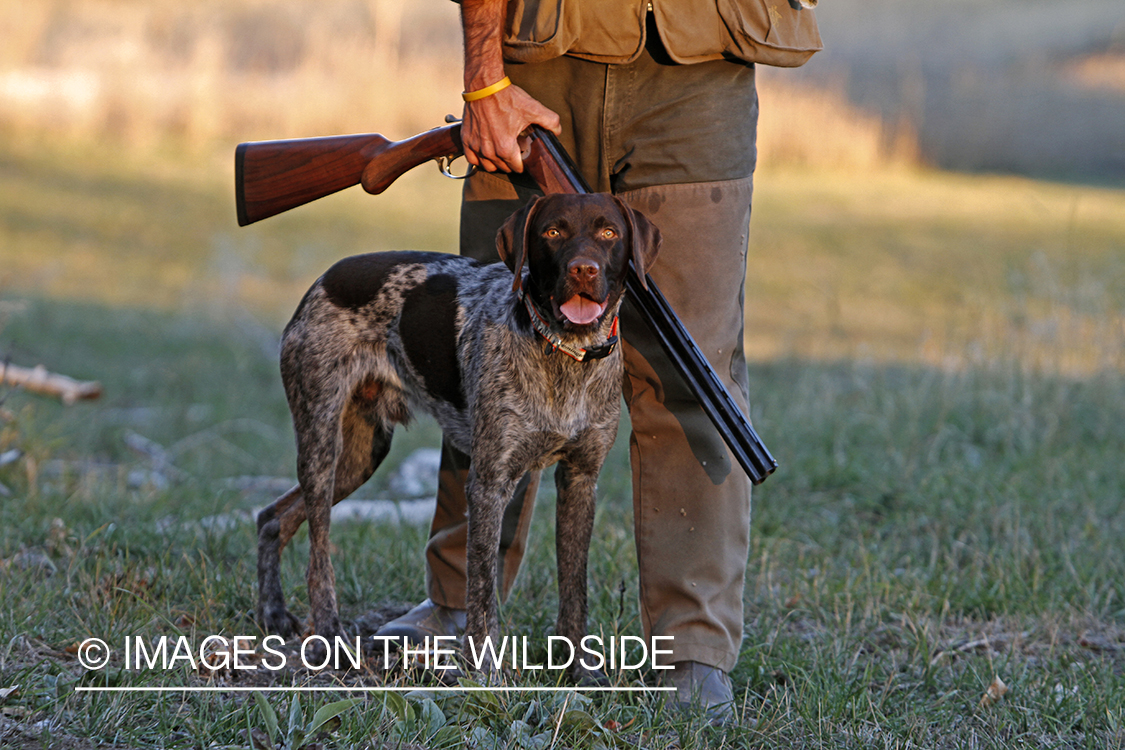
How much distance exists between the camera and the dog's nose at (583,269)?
3.13 m

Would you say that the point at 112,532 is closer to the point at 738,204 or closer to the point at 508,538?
the point at 508,538

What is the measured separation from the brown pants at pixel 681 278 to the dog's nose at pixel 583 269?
39 centimetres

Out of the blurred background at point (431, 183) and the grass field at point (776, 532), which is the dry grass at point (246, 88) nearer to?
the blurred background at point (431, 183)

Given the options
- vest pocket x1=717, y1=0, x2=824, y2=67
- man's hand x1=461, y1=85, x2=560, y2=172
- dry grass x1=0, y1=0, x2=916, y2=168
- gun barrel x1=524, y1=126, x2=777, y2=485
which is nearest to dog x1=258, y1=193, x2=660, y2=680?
gun barrel x1=524, y1=126, x2=777, y2=485

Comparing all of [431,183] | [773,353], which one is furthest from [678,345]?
[431,183]

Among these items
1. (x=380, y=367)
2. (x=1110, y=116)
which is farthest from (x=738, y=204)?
(x=1110, y=116)

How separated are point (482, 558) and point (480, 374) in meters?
0.55

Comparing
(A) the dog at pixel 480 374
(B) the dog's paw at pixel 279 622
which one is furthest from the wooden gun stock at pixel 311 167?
(B) the dog's paw at pixel 279 622

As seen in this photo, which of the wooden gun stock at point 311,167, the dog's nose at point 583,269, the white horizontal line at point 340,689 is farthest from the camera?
the wooden gun stock at point 311,167

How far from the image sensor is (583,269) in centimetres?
314

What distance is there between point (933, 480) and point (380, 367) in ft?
9.96

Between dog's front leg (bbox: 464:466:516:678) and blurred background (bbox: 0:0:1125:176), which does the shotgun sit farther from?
blurred background (bbox: 0:0:1125:176)

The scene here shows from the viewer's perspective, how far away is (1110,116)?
20.5 meters

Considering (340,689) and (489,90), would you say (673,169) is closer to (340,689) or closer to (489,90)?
(489,90)
